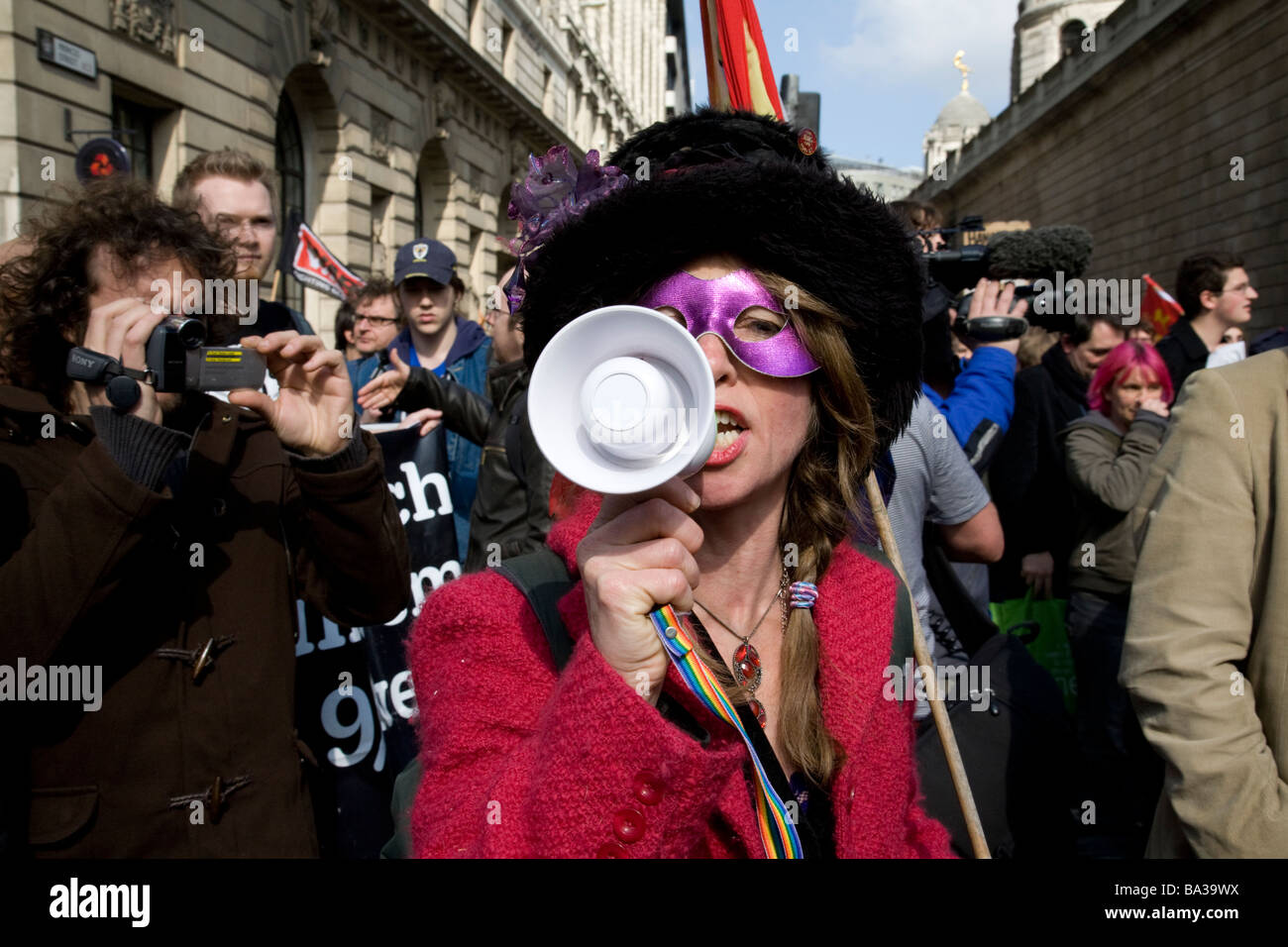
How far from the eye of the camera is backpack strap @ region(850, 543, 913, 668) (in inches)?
69.6

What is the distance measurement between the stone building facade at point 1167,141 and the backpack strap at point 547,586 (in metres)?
19.9

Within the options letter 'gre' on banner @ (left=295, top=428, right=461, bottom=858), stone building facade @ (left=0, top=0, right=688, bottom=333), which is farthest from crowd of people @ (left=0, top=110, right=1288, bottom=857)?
stone building facade @ (left=0, top=0, right=688, bottom=333)

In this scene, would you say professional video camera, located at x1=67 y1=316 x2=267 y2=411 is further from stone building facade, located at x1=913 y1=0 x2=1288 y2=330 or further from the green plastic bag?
stone building facade, located at x1=913 y1=0 x2=1288 y2=330

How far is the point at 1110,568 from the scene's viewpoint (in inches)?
178

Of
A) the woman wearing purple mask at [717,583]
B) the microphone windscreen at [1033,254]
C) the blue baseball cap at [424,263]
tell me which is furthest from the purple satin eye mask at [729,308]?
the blue baseball cap at [424,263]

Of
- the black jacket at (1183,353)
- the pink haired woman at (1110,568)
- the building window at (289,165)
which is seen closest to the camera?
the pink haired woman at (1110,568)

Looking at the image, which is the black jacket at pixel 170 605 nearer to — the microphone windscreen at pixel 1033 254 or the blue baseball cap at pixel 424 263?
the microphone windscreen at pixel 1033 254

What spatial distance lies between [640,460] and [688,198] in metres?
0.58

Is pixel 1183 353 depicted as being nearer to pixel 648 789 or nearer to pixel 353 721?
pixel 353 721

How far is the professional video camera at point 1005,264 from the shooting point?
3.72 m

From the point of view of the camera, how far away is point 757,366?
156cm

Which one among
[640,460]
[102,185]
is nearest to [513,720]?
[640,460]

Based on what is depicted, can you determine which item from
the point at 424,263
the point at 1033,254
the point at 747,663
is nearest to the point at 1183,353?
the point at 1033,254
